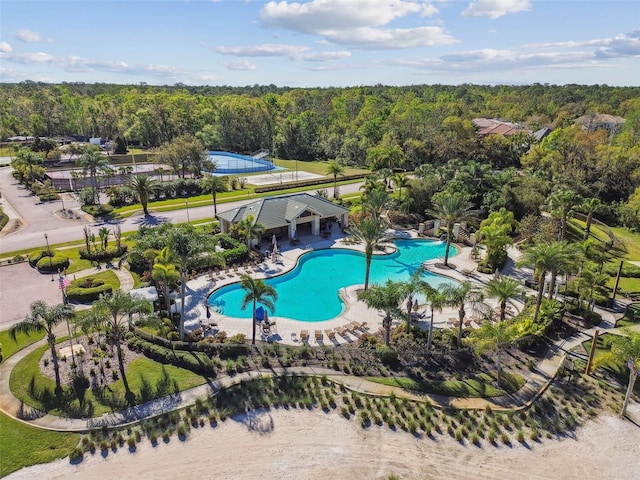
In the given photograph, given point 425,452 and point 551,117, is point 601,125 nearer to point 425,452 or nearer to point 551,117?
point 551,117

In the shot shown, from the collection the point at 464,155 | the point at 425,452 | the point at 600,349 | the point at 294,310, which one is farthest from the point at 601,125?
the point at 425,452

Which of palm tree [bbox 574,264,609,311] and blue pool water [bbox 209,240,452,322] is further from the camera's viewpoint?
blue pool water [bbox 209,240,452,322]

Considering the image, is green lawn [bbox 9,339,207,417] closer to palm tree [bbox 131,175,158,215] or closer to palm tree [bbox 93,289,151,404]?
palm tree [bbox 93,289,151,404]

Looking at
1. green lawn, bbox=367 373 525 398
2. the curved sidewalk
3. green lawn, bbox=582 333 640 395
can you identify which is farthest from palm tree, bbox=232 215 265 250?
green lawn, bbox=582 333 640 395

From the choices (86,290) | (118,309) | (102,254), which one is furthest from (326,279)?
(102,254)

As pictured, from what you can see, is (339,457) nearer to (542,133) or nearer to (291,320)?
(291,320)

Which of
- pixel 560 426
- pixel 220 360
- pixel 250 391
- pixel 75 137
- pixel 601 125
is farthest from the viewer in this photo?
pixel 75 137
